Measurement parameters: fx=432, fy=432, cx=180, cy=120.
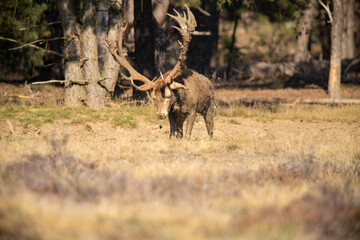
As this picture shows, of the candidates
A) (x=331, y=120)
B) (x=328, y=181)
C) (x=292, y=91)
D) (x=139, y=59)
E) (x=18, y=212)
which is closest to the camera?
(x=18, y=212)

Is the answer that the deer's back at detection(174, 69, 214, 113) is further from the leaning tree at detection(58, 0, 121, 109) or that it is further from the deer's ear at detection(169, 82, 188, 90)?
the leaning tree at detection(58, 0, 121, 109)

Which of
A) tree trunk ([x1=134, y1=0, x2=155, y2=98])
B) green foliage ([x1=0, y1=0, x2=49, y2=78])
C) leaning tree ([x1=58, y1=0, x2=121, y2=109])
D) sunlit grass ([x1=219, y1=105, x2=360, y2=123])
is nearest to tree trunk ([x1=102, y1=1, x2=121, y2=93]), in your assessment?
leaning tree ([x1=58, y1=0, x2=121, y2=109])

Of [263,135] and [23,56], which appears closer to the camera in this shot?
[263,135]

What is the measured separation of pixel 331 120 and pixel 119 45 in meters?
7.21

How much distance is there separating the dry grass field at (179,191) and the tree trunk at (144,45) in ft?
24.9

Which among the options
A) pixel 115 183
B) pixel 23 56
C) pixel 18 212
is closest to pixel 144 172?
pixel 115 183

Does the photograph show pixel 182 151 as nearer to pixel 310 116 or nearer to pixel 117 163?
pixel 117 163

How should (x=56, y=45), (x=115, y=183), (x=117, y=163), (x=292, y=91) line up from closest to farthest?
(x=115, y=183)
(x=117, y=163)
(x=292, y=91)
(x=56, y=45)

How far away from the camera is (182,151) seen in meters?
8.16

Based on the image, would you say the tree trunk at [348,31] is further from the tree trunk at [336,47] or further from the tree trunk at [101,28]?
the tree trunk at [101,28]

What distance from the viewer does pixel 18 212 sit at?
13.6 ft

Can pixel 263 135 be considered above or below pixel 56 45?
below

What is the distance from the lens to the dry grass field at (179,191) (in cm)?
408

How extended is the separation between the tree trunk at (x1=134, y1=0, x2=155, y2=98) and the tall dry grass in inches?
295
